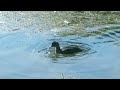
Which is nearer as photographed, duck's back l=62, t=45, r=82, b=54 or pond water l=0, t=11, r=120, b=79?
pond water l=0, t=11, r=120, b=79

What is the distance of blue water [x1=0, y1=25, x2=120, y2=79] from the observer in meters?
1.56

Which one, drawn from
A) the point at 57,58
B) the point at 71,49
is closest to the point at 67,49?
the point at 71,49

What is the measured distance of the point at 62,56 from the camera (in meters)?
2.10

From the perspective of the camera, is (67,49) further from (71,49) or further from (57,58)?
(57,58)

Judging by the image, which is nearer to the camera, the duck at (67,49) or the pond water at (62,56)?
the pond water at (62,56)

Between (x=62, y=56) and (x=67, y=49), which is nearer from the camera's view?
(x=62, y=56)

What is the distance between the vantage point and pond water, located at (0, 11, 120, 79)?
1.62 metres

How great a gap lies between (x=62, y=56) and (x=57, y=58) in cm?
10

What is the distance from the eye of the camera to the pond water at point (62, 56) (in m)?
1.62

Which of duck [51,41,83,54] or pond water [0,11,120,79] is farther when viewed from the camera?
duck [51,41,83,54]

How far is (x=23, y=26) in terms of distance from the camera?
268 centimetres

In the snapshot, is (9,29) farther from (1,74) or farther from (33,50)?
(1,74)
